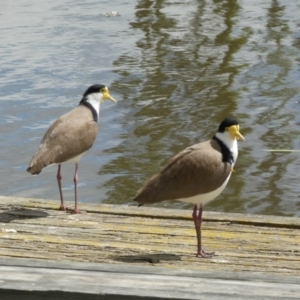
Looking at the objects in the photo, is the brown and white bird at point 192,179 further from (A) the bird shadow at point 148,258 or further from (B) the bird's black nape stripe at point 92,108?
(B) the bird's black nape stripe at point 92,108

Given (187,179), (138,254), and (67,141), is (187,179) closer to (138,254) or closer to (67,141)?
(138,254)

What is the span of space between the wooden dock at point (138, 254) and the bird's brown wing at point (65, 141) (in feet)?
1.17

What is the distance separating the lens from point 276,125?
11.8 meters

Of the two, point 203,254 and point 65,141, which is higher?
point 203,254

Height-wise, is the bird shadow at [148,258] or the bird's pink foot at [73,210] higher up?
the bird shadow at [148,258]

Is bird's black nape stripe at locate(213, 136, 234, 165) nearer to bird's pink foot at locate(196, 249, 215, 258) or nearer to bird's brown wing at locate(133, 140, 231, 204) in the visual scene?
bird's brown wing at locate(133, 140, 231, 204)

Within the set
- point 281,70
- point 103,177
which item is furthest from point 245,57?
point 103,177

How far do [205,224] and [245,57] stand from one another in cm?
907

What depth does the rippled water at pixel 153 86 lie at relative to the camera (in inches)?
394

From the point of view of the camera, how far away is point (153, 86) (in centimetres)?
1373

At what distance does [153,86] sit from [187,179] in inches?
311

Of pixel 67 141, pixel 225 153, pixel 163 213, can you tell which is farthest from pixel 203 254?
pixel 67 141

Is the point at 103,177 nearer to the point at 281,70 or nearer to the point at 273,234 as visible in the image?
the point at 273,234

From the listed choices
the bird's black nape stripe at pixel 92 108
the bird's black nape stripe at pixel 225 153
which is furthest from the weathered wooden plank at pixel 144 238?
the bird's black nape stripe at pixel 92 108
